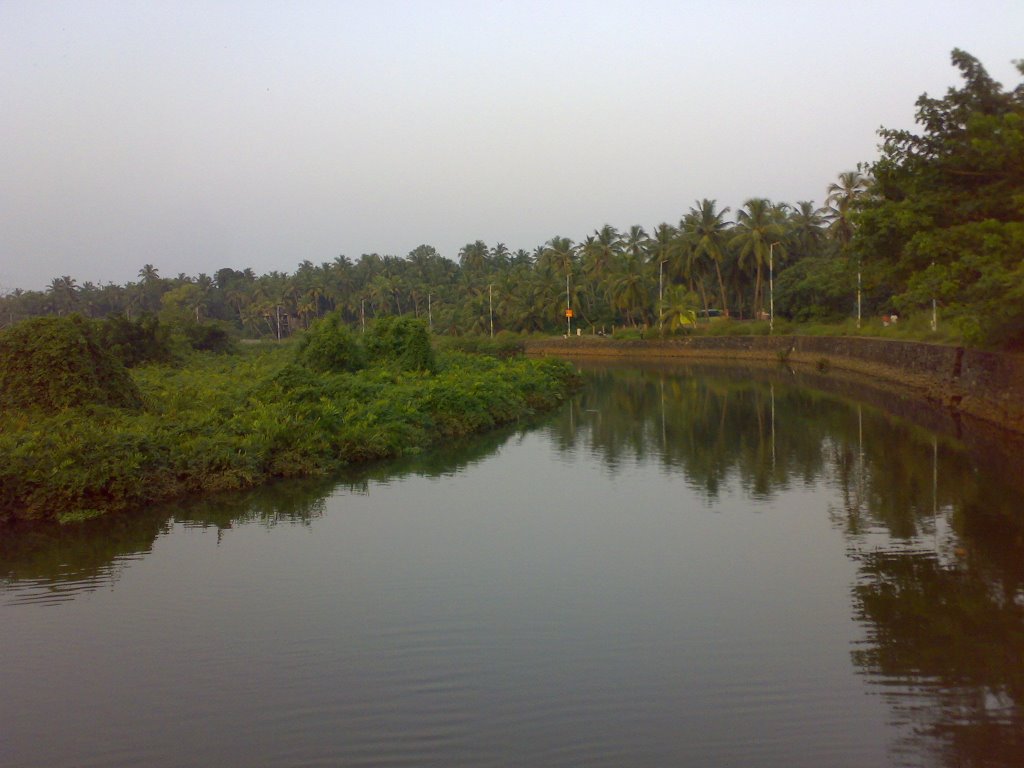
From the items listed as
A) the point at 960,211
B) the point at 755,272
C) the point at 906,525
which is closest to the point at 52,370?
the point at 906,525

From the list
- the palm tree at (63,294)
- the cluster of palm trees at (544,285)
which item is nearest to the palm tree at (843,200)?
the cluster of palm trees at (544,285)

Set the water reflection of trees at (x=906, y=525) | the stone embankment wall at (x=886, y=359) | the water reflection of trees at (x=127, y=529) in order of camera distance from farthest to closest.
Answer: the stone embankment wall at (x=886, y=359), the water reflection of trees at (x=127, y=529), the water reflection of trees at (x=906, y=525)

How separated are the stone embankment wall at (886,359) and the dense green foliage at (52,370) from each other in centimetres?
1840

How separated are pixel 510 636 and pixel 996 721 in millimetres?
3817

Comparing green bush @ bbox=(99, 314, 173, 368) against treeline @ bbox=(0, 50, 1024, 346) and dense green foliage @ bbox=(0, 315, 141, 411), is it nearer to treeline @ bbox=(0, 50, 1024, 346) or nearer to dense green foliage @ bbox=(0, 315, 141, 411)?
treeline @ bbox=(0, 50, 1024, 346)

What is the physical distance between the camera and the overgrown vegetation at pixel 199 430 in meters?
13.6

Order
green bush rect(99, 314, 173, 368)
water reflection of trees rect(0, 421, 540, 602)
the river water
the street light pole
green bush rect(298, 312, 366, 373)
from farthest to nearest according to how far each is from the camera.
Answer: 1. the street light pole
2. green bush rect(99, 314, 173, 368)
3. green bush rect(298, 312, 366, 373)
4. water reflection of trees rect(0, 421, 540, 602)
5. the river water

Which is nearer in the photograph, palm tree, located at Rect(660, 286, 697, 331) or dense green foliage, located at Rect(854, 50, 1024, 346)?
dense green foliage, located at Rect(854, 50, 1024, 346)

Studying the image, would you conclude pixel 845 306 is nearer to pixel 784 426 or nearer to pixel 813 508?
pixel 784 426

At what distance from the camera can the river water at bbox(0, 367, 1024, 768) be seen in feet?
21.7

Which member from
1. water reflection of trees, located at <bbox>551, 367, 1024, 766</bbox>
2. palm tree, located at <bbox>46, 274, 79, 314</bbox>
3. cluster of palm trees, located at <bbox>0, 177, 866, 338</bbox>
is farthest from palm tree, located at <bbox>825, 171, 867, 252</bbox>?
palm tree, located at <bbox>46, 274, 79, 314</bbox>

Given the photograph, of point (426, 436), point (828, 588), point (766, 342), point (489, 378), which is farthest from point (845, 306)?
point (828, 588)

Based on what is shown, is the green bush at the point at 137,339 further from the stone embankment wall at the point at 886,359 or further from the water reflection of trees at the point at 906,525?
the stone embankment wall at the point at 886,359

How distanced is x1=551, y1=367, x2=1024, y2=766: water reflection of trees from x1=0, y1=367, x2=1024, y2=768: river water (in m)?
0.04
